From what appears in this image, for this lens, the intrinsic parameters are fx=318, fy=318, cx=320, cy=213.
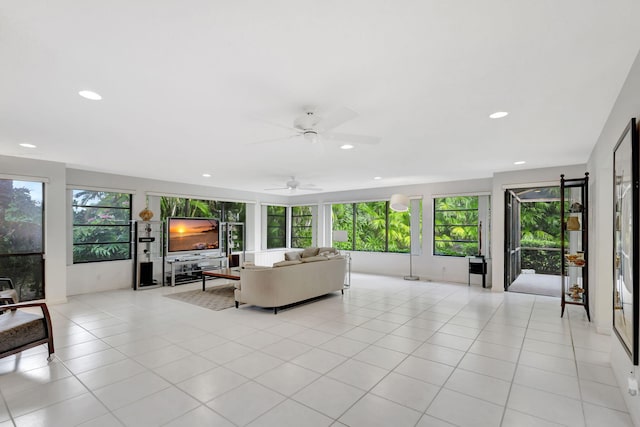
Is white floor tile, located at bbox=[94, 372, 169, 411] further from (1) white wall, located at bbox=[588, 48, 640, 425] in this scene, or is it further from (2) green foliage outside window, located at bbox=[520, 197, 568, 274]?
(2) green foliage outside window, located at bbox=[520, 197, 568, 274]

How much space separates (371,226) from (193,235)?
17.0 feet

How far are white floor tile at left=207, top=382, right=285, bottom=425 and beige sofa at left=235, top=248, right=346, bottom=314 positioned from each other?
2262 millimetres

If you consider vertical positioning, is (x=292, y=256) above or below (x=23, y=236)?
below

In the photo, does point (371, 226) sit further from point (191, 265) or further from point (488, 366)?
point (488, 366)

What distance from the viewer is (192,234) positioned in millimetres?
8406

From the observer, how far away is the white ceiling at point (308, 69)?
1.71m

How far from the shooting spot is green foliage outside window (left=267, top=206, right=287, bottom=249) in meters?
10.9

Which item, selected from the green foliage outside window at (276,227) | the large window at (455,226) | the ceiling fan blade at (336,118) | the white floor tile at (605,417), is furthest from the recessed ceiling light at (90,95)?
the green foliage outside window at (276,227)

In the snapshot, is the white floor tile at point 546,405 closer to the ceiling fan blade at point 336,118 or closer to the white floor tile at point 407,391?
the white floor tile at point 407,391

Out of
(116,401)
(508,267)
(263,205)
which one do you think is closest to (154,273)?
(263,205)

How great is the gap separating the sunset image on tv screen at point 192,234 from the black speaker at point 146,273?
29.2 inches

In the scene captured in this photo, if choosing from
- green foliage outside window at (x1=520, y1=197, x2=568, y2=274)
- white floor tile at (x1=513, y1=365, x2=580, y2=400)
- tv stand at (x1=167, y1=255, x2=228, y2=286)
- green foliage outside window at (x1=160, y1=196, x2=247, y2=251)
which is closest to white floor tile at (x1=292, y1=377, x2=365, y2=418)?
white floor tile at (x1=513, y1=365, x2=580, y2=400)

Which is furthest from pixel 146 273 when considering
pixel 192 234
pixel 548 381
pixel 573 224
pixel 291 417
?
pixel 573 224

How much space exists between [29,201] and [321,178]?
17.9 ft
